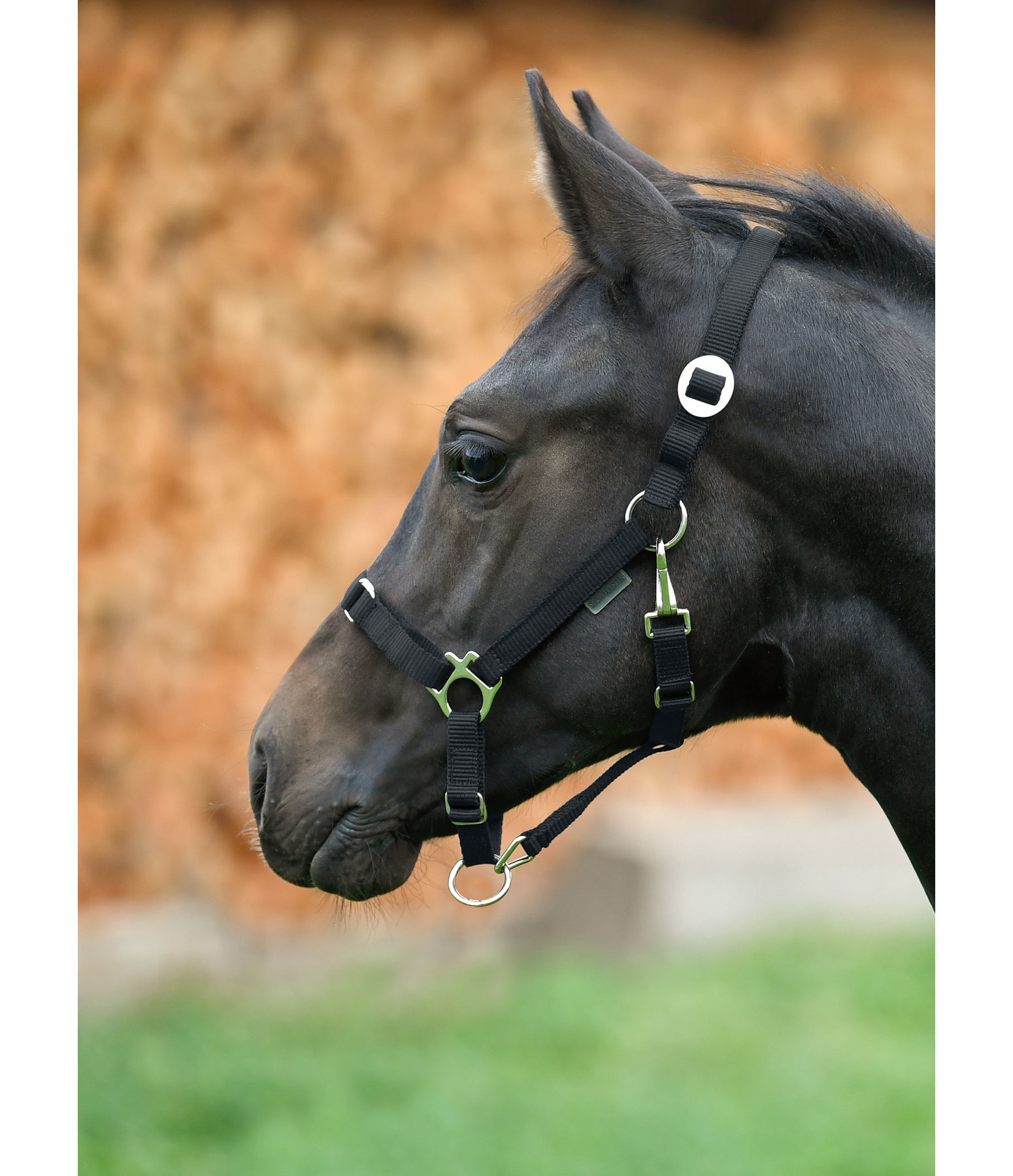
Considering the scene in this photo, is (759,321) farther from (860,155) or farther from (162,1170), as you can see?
(860,155)

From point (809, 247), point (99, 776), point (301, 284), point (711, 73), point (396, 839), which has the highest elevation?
point (711, 73)

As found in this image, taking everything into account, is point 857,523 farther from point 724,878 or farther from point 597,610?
point 724,878

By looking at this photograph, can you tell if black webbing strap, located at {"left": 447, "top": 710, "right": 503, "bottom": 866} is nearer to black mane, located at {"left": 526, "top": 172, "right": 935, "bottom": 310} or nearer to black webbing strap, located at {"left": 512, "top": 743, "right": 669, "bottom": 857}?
black webbing strap, located at {"left": 512, "top": 743, "right": 669, "bottom": 857}

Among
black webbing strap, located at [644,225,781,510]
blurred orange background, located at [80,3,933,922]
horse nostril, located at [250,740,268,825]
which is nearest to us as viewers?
black webbing strap, located at [644,225,781,510]

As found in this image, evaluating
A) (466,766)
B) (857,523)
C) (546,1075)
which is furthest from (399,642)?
(546,1075)

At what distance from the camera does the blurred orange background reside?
5.20m

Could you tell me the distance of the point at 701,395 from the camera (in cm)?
162

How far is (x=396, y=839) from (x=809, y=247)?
120 cm

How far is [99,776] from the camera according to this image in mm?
5164

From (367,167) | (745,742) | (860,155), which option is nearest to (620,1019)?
(745,742)

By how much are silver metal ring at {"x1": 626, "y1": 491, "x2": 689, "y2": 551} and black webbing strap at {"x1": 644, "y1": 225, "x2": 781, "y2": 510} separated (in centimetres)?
1

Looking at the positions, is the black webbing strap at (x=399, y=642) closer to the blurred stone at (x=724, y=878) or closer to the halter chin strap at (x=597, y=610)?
the halter chin strap at (x=597, y=610)

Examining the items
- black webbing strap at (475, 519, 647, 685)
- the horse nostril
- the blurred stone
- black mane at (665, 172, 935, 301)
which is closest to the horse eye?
black webbing strap at (475, 519, 647, 685)

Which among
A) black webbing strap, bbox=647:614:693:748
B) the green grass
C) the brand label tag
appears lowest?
the green grass
